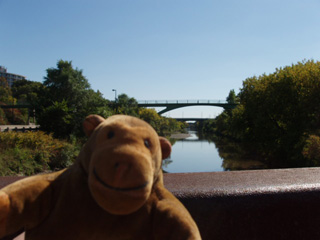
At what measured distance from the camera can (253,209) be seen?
151 centimetres

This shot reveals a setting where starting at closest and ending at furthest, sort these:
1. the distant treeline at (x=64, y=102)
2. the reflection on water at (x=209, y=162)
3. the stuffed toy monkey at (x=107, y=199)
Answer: the stuffed toy monkey at (x=107, y=199)
the reflection on water at (x=209, y=162)
the distant treeline at (x=64, y=102)

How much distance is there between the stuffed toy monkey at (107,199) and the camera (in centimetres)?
77

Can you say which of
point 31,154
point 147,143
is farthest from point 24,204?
point 31,154

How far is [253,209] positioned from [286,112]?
17.8 metres

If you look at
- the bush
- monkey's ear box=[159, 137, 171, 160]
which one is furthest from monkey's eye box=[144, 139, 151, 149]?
the bush

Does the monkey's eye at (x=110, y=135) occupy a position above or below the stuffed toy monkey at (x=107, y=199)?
above

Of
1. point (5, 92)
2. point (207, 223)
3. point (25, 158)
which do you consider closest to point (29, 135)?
point (25, 158)

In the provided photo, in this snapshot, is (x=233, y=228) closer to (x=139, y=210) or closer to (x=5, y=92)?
(x=139, y=210)

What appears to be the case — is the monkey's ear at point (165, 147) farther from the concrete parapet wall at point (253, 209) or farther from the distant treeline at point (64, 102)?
the distant treeline at point (64, 102)

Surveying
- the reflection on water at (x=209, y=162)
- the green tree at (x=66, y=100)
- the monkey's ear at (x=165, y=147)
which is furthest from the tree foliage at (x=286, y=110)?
the monkey's ear at (x=165, y=147)

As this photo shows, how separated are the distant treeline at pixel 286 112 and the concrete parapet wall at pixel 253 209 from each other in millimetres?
12954

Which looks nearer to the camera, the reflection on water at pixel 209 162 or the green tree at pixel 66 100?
the reflection on water at pixel 209 162

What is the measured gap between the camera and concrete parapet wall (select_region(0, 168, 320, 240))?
1479 mm

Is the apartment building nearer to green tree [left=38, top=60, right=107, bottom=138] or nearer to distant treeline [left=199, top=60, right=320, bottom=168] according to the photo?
green tree [left=38, top=60, right=107, bottom=138]
